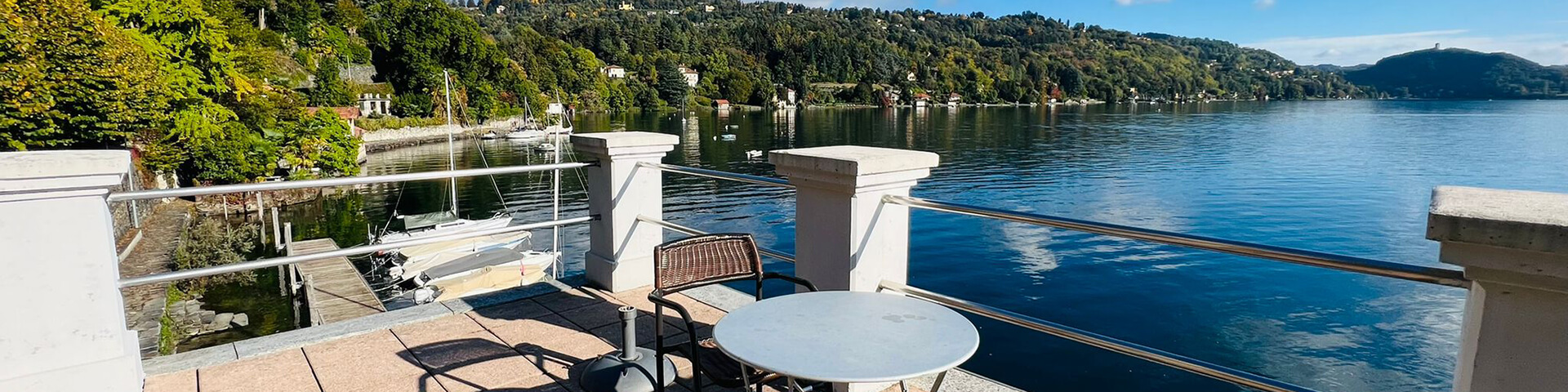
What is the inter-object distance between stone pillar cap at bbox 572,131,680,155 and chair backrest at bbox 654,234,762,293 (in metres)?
1.36

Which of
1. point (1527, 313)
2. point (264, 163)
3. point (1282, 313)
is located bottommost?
point (1282, 313)

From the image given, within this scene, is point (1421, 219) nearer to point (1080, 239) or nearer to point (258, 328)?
point (1080, 239)

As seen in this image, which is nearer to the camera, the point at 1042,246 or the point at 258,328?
the point at 258,328

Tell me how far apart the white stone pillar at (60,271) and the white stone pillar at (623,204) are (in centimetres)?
232

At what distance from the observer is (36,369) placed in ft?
9.01

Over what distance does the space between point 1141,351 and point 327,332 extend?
387cm

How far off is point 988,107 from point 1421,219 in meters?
110

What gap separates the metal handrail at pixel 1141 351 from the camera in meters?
2.16

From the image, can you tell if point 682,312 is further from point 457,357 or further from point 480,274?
point 480,274

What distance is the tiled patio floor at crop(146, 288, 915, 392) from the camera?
3.37m

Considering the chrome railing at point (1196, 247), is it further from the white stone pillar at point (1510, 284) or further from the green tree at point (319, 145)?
the green tree at point (319, 145)

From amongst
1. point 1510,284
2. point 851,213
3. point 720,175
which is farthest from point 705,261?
point 1510,284

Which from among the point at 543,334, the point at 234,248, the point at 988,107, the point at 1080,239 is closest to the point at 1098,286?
the point at 1080,239

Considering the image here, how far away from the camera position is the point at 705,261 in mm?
3258
